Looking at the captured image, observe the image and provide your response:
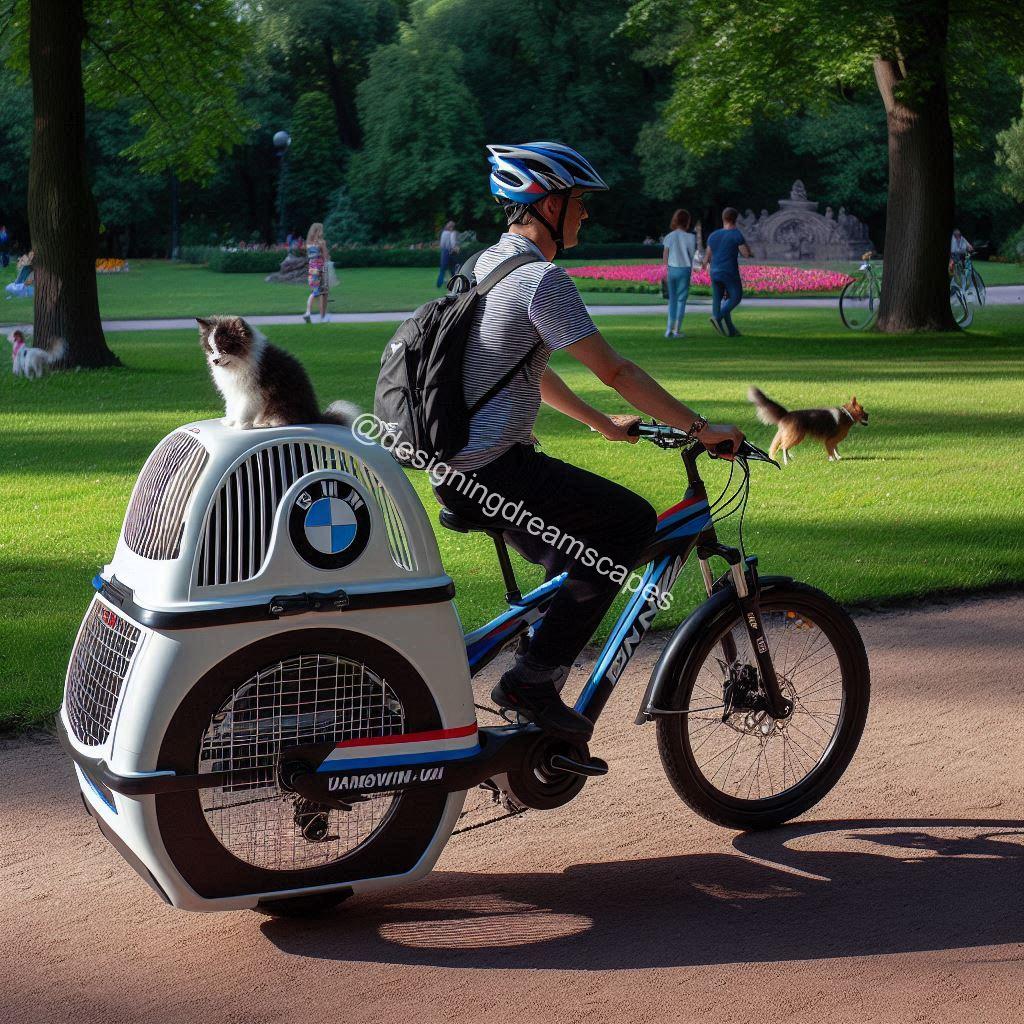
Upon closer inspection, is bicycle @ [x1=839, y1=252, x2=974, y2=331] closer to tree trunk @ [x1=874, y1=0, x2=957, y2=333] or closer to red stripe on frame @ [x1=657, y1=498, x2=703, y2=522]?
tree trunk @ [x1=874, y1=0, x2=957, y2=333]

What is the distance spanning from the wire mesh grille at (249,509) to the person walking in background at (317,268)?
23.4 meters

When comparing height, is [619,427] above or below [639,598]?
above

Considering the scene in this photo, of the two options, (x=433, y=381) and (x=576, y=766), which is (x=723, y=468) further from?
(x=433, y=381)

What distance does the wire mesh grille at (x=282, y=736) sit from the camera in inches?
143

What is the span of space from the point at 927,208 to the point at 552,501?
20.3 m

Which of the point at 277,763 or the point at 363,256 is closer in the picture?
the point at 277,763

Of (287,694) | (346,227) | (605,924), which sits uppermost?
(346,227)

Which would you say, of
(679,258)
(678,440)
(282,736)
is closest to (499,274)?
(678,440)

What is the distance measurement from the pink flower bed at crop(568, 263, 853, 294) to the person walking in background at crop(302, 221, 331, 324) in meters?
10.8

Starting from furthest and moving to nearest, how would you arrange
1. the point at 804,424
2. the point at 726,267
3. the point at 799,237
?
1. the point at 799,237
2. the point at 726,267
3. the point at 804,424

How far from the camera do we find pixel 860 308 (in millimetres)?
27531

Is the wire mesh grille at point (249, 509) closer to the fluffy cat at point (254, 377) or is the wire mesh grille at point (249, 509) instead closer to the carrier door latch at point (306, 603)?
the carrier door latch at point (306, 603)

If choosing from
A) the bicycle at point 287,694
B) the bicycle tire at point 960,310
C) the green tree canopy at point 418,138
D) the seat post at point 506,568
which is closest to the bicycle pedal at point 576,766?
the bicycle at point 287,694

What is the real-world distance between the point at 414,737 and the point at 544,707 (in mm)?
452
